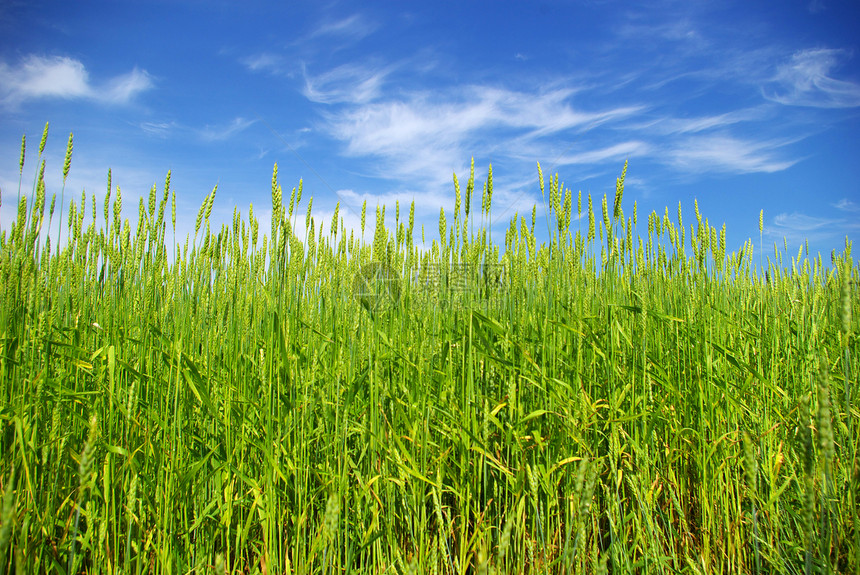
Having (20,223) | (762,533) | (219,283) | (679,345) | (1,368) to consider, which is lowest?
(762,533)

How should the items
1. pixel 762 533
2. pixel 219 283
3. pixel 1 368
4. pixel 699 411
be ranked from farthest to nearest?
pixel 219 283, pixel 699 411, pixel 762 533, pixel 1 368

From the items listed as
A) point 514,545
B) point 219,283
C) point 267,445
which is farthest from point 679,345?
point 219,283

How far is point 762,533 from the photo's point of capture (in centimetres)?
143

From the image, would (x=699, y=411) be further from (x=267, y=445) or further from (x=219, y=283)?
(x=219, y=283)

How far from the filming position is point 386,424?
1334 millimetres

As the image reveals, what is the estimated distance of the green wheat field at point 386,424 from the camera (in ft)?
3.89

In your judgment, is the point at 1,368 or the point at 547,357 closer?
the point at 1,368

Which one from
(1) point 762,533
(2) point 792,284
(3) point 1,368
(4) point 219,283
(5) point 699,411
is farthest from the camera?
(2) point 792,284

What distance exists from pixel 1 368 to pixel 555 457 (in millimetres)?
1667

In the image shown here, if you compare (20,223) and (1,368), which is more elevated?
(20,223)

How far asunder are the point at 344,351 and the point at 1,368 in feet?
3.17

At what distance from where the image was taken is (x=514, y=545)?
1.28 meters

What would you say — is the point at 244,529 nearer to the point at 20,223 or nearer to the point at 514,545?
the point at 514,545

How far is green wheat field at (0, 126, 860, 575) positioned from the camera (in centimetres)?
119
